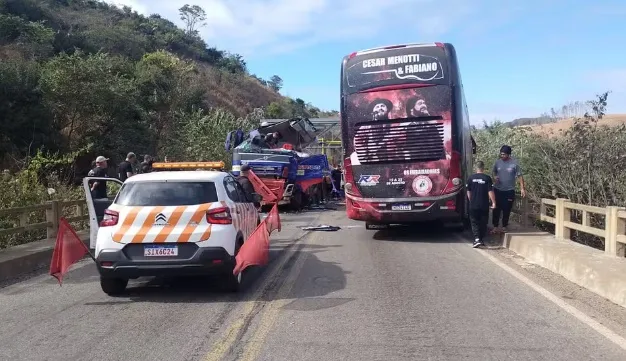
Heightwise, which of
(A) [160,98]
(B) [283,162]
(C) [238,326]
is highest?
(A) [160,98]

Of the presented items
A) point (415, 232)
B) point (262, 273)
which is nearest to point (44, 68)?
point (415, 232)

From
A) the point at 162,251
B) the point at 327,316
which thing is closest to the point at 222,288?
the point at 162,251

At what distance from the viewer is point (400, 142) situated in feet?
43.3

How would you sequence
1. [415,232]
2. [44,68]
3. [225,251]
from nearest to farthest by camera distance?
[225,251] < [415,232] < [44,68]

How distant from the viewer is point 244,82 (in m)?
76.6

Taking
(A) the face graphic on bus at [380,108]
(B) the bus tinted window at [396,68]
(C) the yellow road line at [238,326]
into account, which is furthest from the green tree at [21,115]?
(C) the yellow road line at [238,326]

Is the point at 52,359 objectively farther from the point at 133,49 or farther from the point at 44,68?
the point at 133,49

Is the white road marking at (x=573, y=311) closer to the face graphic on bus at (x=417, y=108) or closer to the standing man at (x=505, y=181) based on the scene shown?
the standing man at (x=505, y=181)

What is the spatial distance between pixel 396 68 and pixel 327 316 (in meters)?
7.60

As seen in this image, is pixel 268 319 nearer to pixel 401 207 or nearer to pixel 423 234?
pixel 401 207

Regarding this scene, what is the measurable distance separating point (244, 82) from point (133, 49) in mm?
23326

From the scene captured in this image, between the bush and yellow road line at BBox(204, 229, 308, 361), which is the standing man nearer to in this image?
the bush

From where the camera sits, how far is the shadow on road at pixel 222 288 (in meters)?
8.04

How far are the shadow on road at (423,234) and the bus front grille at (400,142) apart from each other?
1.92 meters
